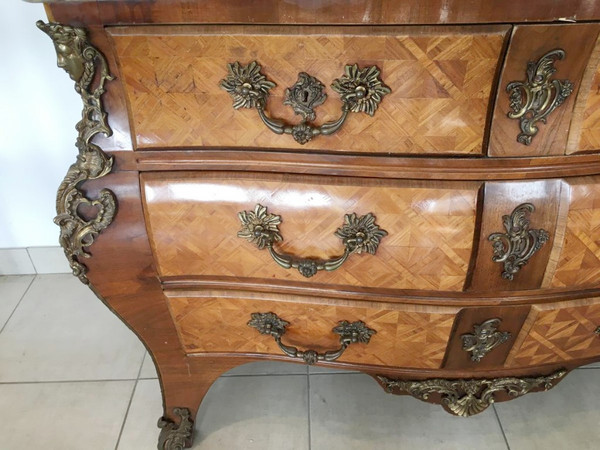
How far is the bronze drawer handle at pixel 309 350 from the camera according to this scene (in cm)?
79

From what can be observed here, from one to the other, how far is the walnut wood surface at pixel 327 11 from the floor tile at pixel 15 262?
3.70 ft

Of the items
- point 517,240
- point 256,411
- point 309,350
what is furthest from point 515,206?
point 256,411

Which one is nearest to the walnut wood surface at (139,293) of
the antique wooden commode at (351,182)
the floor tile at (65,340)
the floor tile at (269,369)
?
the antique wooden commode at (351,182)

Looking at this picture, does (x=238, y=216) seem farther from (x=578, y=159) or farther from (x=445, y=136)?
(x=578, y=159)

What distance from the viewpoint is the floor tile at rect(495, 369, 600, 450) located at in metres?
1.03

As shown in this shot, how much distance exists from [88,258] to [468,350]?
0.62 meters

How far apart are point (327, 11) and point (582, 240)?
1.54ft

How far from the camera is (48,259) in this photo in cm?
152

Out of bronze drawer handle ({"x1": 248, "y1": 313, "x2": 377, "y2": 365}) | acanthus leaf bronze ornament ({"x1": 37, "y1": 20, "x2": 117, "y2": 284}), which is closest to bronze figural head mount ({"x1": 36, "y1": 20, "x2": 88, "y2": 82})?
acanthus leaf bronze ornament ({"x1": 37, "y1": 20, "x2": 117, "y2": 284})

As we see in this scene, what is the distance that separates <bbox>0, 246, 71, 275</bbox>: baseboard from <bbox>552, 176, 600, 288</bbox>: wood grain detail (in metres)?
1.38

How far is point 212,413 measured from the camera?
1096mm

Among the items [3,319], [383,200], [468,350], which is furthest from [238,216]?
[3,319]

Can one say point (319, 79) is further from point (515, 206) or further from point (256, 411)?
point (256, 411)

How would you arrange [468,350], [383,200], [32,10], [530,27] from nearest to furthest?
[530,27] → [383,200] → [468,350] → [32,10]
